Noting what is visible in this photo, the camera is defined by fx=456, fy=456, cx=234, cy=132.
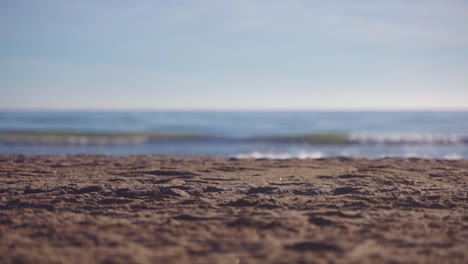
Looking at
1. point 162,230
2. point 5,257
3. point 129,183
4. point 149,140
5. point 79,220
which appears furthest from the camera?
point 149,140

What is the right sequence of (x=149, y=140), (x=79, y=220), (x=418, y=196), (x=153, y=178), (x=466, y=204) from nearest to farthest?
(x=79, y=220) → (x=466, y=204) → (x=418, y=196) → (x=153, y=178) → (x=149, y=140)

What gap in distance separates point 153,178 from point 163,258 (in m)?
3.87

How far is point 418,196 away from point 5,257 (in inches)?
188

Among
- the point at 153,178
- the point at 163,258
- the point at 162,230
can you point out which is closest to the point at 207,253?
the point at 163,258

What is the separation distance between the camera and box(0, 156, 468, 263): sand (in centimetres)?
373

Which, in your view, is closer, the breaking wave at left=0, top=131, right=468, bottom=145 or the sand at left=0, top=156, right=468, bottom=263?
the sand at left=0, top=156, right=468, bottom=263

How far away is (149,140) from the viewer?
70.6 feet

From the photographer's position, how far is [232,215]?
4.95 metres

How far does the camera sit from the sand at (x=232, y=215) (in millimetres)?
3734

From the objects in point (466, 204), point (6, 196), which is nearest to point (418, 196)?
point (466, 204)

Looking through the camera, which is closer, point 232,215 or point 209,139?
point 232,215

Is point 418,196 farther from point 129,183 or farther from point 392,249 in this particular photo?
point 129,183

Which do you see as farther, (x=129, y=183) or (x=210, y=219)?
(x=129, y=183)

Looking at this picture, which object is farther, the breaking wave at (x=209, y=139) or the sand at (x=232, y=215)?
the breaking wave at (x=209, y=139)
